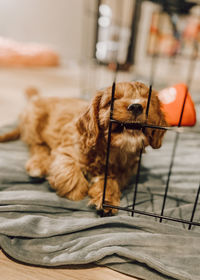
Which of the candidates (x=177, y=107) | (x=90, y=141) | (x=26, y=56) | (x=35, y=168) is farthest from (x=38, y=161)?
(x=26, y=56)

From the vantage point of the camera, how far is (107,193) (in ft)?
4.80

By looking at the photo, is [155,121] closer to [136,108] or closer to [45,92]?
[136,108]

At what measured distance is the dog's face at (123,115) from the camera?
1.24 m

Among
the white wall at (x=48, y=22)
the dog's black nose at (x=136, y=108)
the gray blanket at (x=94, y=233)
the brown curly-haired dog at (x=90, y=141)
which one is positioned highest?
the white wall at (x=48, y=22)

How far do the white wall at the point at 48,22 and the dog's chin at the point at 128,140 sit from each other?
5371 mm

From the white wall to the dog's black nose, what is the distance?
17.7ft

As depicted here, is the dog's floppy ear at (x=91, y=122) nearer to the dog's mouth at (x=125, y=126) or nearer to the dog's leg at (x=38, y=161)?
the dog's mouth at (x=125, y=126)

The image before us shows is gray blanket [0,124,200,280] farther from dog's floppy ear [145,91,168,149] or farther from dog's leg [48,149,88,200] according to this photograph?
dog's floppy ear [145,91,168,149]

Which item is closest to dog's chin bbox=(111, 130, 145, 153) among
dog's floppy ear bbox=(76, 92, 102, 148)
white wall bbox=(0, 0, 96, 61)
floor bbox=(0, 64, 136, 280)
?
dog's floppy ear bbox=(76, 92, 102, 148)

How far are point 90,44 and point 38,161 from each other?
470 cm

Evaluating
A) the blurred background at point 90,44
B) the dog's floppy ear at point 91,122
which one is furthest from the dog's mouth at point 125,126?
the blurred background at point 90,44

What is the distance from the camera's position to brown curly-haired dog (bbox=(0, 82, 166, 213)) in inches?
51.3

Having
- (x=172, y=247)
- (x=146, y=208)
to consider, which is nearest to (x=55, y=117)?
(x=146, y=208)

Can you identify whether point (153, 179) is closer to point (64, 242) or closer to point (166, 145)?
point (166, 145)
